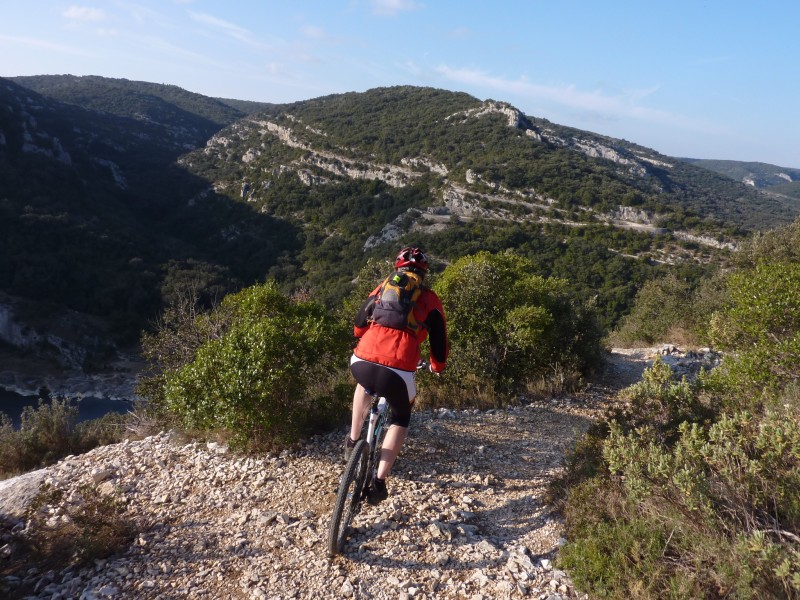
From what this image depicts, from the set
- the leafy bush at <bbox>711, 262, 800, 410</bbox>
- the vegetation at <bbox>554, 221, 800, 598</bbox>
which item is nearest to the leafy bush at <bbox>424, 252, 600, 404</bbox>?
the leafy bush at <bbox>711, 262, 800, 410</bbox>

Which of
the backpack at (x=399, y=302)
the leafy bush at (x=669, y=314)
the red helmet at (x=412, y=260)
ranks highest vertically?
the red helmet at (x=412, y=260)

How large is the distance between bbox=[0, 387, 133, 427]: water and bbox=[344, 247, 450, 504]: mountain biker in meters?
29.3

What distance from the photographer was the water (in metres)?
27.9

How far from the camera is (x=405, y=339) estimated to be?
3104 mm

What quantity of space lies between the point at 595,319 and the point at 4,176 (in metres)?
57.2

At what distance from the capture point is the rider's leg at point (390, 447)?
3287mm

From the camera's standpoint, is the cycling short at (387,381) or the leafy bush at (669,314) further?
the leafy bush at (669,314)

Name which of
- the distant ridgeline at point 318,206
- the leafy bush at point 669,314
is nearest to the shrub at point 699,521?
the leafy bush at point 669,314

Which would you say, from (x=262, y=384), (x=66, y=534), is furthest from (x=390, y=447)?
(x=66, y=534)

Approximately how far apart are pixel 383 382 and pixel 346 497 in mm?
835

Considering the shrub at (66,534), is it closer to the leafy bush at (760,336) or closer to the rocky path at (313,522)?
the rocky path at (313,522)

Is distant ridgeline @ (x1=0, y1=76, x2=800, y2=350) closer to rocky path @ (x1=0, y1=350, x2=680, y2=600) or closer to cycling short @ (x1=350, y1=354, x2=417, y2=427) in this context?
rocky path @ (x1=0, y1=350, x2=680, y2=600)

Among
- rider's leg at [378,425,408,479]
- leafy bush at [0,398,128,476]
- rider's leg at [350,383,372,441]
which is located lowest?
leafy bush at [0,398,128,476]

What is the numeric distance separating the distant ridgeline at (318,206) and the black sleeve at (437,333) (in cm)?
2085
